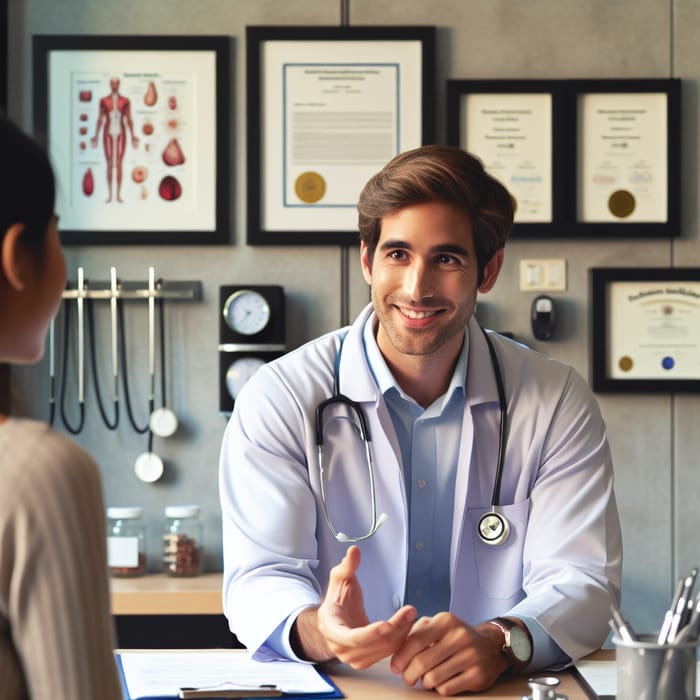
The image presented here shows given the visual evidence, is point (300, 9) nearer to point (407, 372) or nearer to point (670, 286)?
point (670, 286)

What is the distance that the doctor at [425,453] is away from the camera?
179 cm

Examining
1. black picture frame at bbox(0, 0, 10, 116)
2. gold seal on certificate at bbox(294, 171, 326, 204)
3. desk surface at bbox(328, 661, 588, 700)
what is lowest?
desk surface at bbox(328, 661, 588, 700)

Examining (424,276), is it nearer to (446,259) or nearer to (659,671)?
(446,259)

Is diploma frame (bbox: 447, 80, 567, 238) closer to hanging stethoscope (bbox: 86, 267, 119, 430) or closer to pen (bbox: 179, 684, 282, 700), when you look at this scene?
hanging stethoscope (bbox: 86, 267, 119, 430)

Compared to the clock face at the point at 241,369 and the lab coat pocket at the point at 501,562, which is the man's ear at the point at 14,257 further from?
the clock face at the point at 241,369

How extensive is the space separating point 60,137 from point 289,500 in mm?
1825

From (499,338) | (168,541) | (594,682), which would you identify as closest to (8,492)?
(594,682)

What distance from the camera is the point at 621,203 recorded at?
319 centimetres

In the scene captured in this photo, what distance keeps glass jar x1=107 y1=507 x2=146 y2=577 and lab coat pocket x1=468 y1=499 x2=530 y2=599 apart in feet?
4.75

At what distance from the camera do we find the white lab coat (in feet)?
5.80

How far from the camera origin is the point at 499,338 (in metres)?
2.14

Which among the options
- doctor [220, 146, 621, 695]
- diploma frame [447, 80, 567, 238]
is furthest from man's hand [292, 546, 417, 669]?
diploma frame [447, 80, 567, 238]

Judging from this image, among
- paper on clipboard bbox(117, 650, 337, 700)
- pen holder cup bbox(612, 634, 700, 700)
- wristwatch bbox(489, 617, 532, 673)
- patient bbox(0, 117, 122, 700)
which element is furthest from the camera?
wristwatch bbox(489, 617, 532, 673)

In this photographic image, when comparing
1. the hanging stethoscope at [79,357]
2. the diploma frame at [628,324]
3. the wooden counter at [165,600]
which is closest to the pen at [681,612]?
the wooden counter at [165,600]
